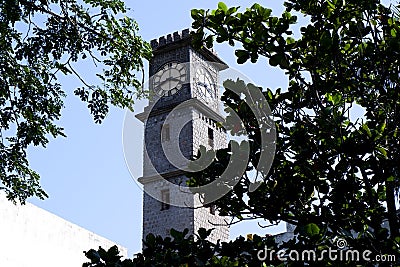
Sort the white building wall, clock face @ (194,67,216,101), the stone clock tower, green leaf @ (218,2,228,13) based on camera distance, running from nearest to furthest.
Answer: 1. green leaf @ (218,2,228,13)
2. the white building wall
3. the stone clock tower
4. clock face @ (194,67,216,101)

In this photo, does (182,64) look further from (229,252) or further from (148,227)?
(229,252)

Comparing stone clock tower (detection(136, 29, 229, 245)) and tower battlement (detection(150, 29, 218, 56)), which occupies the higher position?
tower battlement (detection(150, 29, 218, 56))

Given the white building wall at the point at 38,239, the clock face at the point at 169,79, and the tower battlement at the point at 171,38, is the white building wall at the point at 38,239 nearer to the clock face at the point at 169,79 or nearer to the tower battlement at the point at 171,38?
the clock face at the point at 169,79

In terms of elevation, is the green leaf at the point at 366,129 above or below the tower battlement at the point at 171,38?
below

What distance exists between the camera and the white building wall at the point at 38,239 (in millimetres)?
10578

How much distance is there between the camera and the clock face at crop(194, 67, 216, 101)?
22.4m

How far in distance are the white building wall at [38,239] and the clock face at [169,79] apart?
995 cm

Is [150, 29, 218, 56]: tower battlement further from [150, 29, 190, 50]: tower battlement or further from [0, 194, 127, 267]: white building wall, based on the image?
[0, 194, 127, 267]: white building wall

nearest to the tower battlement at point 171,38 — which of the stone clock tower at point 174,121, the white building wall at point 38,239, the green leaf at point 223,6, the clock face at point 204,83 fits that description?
the stone clock tower at point 174,121

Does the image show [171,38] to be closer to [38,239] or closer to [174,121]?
[174,121]

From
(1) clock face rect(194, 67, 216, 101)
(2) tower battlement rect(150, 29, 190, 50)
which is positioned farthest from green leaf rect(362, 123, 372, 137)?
(2) tower battlement rect(150, 29, 190, 50)

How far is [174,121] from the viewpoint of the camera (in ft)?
74.2

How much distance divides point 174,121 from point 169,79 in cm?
174

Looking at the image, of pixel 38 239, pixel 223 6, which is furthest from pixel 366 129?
pixel 38 239
